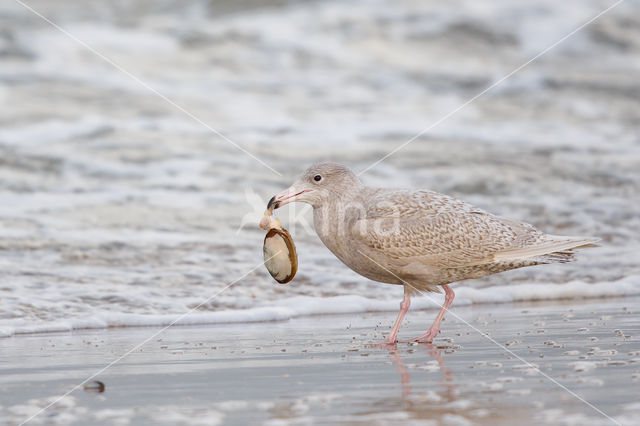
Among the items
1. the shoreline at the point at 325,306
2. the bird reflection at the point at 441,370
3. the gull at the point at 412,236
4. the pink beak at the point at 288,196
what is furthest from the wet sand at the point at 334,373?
the pink beak at the point at 288,196

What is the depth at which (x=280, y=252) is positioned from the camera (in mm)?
5984

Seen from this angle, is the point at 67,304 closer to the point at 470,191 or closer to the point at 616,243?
the point at 616,243

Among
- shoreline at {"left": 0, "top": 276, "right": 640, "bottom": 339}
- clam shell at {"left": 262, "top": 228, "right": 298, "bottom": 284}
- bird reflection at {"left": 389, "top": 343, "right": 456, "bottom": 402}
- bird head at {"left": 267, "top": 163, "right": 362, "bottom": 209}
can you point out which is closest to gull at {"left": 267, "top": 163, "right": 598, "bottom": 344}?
bird head at {"left": 267, "top": 163, "right": 362, "bottom": 209}

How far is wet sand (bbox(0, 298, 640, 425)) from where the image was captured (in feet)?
10.8

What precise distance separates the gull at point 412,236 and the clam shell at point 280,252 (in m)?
0.23

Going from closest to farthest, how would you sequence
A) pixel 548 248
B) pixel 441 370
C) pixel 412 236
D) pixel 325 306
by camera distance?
pixel 441 370, pixel 412 236, pixel 548 248, pixel 325 306

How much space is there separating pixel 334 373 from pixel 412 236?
157cm

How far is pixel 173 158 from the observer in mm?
12664

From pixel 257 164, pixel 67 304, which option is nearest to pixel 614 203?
pixel 257 164

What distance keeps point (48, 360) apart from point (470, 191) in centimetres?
769

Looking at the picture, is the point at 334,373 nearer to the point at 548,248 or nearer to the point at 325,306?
the point at 548,248

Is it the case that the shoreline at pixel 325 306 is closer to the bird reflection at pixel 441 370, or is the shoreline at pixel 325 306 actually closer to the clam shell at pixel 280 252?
the clam shell at pixel 280 252

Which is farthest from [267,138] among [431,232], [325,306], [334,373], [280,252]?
[334,373]

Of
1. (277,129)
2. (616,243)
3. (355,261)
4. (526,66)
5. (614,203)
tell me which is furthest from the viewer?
(526,66)
